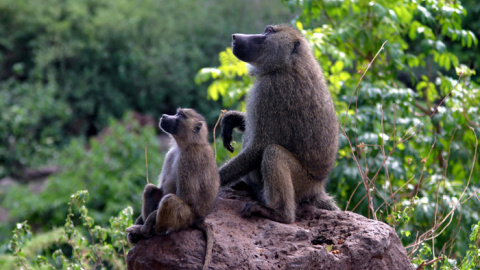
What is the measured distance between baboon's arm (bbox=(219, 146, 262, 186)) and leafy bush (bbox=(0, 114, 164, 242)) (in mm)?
3997

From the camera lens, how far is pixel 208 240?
3.17 metres

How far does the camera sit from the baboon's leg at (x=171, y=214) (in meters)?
3.16

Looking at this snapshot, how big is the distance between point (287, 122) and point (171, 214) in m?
1.16

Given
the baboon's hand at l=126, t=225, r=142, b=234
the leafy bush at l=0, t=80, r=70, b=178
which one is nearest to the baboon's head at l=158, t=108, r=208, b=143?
the baboon's hand at l=126, t=225, r=142, b=234

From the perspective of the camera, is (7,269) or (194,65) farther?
(194,65)

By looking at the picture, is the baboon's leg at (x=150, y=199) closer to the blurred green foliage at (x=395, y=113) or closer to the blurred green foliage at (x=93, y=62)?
the blurred green foliage at (x=395, y=113)

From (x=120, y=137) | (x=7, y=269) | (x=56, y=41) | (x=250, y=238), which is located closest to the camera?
(x=250, y=238)

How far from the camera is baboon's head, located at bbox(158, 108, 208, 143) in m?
3.49

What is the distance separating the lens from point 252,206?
360cm

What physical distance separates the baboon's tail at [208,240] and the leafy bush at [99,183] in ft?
14.6

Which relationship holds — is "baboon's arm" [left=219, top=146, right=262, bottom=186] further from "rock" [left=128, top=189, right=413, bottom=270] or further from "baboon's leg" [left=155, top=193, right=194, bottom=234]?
"baboon's leg" [left=155, top=193, right=194, bottom=234]

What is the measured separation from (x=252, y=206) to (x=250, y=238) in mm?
283

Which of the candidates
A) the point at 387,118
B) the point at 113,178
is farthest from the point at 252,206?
the point at 113,178

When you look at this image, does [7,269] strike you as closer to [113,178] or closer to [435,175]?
[113,178]
